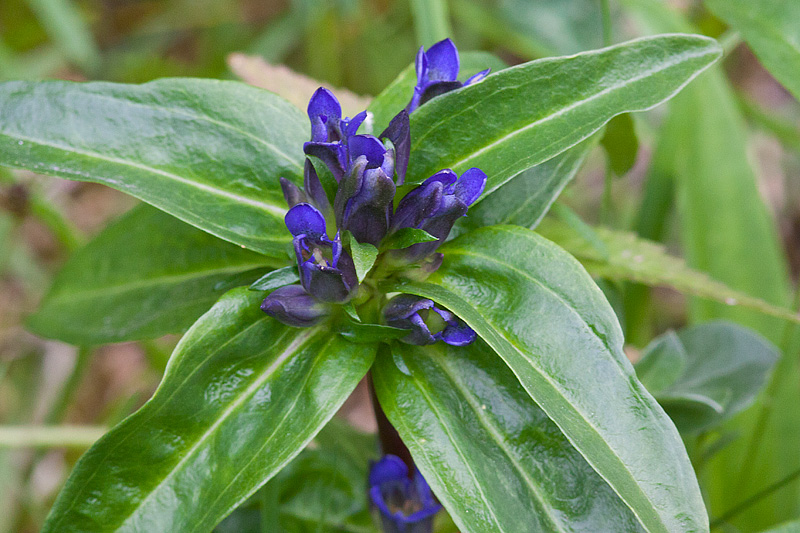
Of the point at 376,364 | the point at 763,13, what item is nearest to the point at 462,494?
the point at 376,364

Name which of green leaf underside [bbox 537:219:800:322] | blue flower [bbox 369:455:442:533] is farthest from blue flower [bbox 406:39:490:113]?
blue flower [bbox 369:455:442:533]

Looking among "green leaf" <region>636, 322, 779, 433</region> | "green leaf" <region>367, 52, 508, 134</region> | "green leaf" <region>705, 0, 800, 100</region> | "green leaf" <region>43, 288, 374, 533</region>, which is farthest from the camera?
"green leaf" <region>705, 0, 800, 100</region>

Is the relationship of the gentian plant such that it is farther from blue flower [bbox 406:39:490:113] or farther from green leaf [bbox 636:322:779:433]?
green leaf [bbox 636:322:779:433]

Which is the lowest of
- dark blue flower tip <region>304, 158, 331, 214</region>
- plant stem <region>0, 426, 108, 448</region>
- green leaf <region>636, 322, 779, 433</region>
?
green leaf <region>636, 322, 779, 433</region>

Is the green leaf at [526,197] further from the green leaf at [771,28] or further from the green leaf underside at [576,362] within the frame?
the green leaf at [771,28]

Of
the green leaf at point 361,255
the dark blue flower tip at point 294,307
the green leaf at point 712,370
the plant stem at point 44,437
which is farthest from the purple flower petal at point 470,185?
the plant stem at point 44,437
